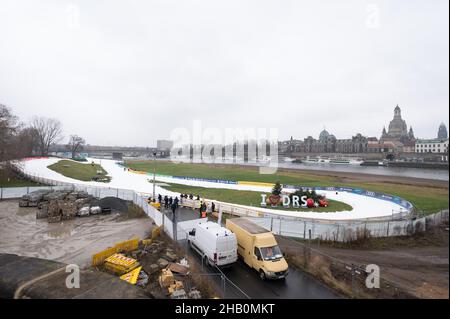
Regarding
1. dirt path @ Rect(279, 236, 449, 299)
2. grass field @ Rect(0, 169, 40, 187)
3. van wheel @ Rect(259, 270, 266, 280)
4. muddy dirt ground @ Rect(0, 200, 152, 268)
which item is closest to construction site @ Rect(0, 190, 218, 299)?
muddy dirt ground @ Rect(0, 200, 152, 268)

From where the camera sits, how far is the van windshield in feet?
45.3

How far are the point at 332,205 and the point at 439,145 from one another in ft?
660

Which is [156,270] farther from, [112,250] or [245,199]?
[245,199]

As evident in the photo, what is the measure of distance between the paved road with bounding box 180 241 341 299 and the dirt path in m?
4.12

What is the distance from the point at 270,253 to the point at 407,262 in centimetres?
1005

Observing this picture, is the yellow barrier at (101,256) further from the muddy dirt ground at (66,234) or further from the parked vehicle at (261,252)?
the parked vehicle at (261,252)

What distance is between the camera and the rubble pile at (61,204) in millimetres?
26125

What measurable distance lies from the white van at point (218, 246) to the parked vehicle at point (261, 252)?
81cm

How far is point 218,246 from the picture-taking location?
46.3 ft

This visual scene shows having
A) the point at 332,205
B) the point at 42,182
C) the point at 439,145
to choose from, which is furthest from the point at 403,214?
the point at 439,145

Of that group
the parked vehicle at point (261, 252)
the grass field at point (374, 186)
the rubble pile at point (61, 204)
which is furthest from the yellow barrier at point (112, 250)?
the grass field at point (374, 186)
